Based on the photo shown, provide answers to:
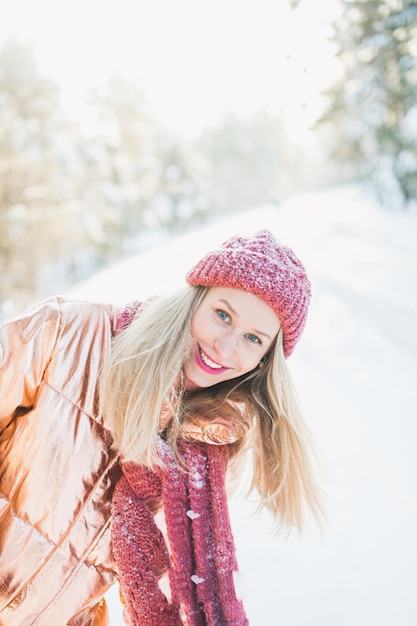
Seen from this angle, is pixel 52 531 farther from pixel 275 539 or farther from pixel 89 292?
pixel 89 292

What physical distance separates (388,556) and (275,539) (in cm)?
48

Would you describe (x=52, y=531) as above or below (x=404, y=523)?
above

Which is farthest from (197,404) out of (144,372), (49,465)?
(49,465)

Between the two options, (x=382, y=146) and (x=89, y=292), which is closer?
(x=89, y=292)

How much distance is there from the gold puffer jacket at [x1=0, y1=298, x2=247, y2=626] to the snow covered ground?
266mm

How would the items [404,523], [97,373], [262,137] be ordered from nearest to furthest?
[97,373], [404,523], [262,137]

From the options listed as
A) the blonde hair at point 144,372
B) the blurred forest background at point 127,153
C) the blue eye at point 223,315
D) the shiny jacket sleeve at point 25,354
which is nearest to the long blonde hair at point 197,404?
the blonde hair at point 144,372

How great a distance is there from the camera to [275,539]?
2248mm

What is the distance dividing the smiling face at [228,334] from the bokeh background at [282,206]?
862 millimetres

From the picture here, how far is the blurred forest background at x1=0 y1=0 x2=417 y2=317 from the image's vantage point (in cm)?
1007

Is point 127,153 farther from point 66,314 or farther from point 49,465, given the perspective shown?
point 49,465

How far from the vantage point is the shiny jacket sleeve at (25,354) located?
59.4 inches

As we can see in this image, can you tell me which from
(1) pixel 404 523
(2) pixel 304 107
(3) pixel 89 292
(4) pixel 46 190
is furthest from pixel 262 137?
(1) pixel 404 523

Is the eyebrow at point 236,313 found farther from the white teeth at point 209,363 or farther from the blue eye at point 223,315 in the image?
the white teeth at point 209,363
